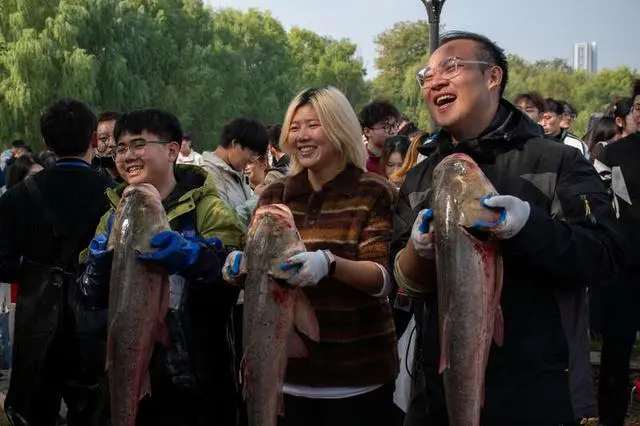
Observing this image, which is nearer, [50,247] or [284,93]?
[50,247]

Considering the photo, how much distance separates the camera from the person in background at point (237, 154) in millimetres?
6273

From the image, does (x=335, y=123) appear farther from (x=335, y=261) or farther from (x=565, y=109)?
(x=565, y=109)

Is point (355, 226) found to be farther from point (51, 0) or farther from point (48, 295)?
point (51, 0)

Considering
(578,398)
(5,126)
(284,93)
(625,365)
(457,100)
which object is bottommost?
(625,365)

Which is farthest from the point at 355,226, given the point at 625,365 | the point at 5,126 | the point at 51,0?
the point at 51,0

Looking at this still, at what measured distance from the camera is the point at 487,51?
2965 millimetres

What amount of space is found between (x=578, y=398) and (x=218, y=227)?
1820 mm

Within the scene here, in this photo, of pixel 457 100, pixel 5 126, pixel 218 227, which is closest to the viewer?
pixel 457 100

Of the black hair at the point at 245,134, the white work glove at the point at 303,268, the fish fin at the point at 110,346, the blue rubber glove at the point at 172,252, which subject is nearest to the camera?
the white work glove at the point at 303,268

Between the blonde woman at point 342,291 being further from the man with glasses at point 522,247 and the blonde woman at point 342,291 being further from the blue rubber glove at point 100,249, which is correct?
the blue rubber glove at point 100,249

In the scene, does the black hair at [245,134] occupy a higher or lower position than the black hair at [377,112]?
lower

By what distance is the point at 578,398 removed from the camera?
273 centimetres

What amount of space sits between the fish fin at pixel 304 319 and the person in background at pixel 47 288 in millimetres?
1852

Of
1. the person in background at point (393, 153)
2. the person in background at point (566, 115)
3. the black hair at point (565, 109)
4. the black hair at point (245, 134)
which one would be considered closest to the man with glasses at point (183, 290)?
the black hair at point (245, 134)
